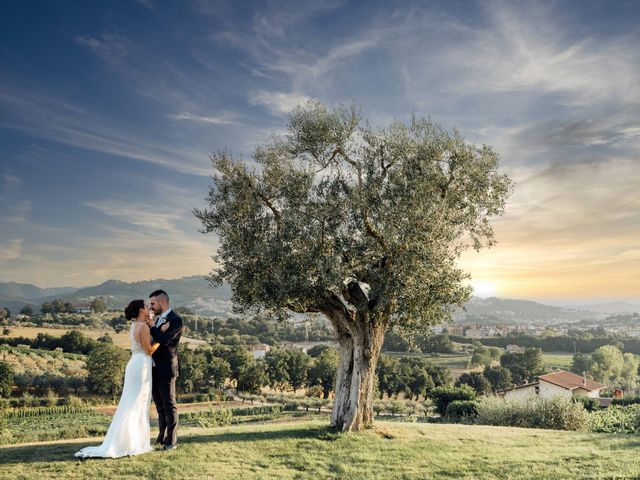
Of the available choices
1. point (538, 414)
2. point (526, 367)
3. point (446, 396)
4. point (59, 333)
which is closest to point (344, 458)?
point (538, 414)

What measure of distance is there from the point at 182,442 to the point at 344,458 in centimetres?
473

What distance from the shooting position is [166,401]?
12.0 m

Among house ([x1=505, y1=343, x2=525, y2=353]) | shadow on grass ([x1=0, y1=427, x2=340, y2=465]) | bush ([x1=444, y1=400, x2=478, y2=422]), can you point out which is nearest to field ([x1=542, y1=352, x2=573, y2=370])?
house ([x1=505, y1=343, x2=525, y2=353])

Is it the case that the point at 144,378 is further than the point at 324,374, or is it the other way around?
the point at 324,374

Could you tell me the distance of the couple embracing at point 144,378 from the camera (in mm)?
11492

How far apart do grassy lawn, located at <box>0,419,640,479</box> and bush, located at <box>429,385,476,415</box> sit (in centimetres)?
4905

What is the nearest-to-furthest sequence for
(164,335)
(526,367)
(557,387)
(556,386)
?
(164,335), (557,387), (556,386), (526,367)

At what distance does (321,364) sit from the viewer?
85.9 meters

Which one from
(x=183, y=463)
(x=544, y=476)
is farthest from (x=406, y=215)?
(x=183, y=463)

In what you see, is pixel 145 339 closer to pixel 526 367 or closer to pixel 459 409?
pixel 459 409

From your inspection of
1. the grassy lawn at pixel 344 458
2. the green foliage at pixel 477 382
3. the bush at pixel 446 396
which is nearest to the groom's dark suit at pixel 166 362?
the grassy lawn at pixel 344 458

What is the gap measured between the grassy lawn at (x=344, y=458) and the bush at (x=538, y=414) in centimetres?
1138

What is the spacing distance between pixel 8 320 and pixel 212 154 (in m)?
153

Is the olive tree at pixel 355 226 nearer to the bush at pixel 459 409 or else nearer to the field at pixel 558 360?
the bush at pixel 459 409
